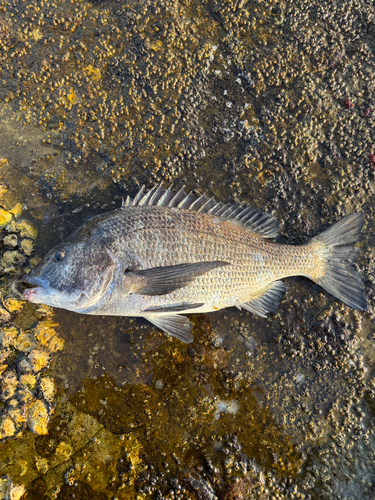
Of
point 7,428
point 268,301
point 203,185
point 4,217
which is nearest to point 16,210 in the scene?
point 4,217

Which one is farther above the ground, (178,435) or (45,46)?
(45,46)

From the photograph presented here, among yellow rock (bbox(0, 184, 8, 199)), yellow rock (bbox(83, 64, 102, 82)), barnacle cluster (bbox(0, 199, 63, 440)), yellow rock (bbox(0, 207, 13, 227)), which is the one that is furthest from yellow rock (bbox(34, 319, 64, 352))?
yellow rock (bbox(83, 64, 102, 82))

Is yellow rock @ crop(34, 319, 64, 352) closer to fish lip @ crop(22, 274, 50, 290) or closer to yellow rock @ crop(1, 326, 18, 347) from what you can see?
yellow rock @ crop(1, 326, 18, 347)

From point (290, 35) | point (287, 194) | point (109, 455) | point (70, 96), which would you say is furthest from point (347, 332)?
point (70, 96)

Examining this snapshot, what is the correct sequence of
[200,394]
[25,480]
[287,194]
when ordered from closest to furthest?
1. [25,480]
2. [200,394]
3. [287,194]

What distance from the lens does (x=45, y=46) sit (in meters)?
3.50

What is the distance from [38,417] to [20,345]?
28.1 inches

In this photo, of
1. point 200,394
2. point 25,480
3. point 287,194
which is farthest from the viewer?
point 287,194

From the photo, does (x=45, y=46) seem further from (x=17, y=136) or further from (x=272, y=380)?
(x=272, y=380)

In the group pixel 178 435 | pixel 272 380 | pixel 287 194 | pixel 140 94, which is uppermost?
pixel 287 194

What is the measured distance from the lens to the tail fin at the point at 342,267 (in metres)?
3.23

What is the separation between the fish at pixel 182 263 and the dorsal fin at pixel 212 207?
0.4 inches

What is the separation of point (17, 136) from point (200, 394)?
134 inches

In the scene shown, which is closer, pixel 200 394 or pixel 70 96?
pixel 200 394
